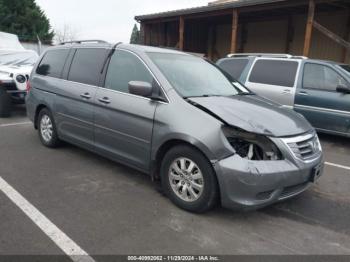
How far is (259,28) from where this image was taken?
16656 mm

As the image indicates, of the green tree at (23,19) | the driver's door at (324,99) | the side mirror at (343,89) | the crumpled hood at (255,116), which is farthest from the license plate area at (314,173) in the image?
the green tree at (23,19)

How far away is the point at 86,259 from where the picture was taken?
2637mm

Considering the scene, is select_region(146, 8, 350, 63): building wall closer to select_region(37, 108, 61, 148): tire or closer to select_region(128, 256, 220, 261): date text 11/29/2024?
select_region(37, 108, 61, 148): tire

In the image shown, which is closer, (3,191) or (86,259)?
(86,259)

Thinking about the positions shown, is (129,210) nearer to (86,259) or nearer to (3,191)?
(86,259)

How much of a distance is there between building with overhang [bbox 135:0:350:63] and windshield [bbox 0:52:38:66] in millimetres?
7189

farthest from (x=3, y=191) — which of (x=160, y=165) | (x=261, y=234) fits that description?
(x=261, y=234)

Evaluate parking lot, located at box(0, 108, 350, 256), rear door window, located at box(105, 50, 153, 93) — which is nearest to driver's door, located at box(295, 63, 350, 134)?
parking lot, located at box(0, 108, 350, 256)

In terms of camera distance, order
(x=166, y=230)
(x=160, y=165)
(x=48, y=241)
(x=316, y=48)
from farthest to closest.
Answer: (x=316, y=48), (x=160, y=165), (x=166, y=230), (x=48, y=241)

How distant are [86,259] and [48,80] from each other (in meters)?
3.57

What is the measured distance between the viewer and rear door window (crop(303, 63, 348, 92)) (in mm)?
6605

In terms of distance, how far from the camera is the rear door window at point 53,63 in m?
5.24

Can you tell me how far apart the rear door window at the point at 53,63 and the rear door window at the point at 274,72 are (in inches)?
172

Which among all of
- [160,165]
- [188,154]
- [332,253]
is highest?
[188,154]
